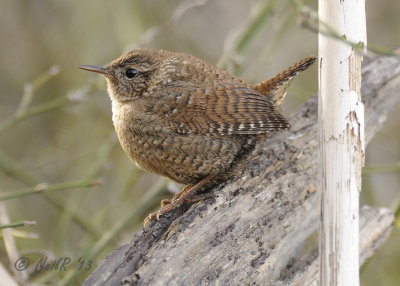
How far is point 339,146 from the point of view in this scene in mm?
2434

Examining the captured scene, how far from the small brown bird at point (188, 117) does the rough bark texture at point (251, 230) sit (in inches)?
6.5

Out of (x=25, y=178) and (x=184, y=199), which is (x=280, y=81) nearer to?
(x=184, y=199)

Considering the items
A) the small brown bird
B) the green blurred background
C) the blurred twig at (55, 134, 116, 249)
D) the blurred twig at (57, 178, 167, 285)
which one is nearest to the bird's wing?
the small brown bird

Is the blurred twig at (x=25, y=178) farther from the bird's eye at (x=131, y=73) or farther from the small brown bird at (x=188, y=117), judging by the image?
the bird's eye at (x=131, y=73)

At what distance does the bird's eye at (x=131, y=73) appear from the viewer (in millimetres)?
3422

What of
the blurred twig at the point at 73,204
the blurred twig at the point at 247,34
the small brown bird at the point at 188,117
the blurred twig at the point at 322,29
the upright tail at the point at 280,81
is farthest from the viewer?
the blurred twig at the point at 247,34

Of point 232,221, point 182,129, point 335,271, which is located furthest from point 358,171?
point 182,129

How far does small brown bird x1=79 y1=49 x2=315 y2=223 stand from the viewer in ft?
10.3

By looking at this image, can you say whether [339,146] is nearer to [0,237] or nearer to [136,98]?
[136,98]

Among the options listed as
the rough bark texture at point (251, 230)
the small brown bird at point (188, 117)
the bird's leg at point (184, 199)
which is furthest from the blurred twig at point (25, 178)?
the rough bark texture at point (251, 230)

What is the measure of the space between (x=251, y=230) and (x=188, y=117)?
72cm

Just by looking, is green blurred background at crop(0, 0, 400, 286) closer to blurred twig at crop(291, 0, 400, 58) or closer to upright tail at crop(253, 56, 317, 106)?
Answer: upright tail at crop(253, 56, 317, 106)

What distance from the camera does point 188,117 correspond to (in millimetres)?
3148

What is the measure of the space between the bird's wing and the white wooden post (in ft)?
2.29
